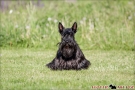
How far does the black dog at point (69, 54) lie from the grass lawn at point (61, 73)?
0.61 ft

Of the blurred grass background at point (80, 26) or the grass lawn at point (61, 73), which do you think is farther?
the blurred grass background at point (80, 26)

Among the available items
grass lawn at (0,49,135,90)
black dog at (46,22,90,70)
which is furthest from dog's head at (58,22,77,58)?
grass lawn at (0,49,135,90)

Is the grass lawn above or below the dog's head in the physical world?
below

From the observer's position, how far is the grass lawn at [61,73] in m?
8.30

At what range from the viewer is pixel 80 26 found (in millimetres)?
15828

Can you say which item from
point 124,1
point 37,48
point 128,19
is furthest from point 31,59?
point 124,1

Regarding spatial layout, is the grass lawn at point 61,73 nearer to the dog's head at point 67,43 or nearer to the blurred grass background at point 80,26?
the dog's head at point 67,43

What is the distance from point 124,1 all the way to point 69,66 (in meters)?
9.14

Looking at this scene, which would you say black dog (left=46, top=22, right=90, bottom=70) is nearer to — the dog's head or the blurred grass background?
the dog's head

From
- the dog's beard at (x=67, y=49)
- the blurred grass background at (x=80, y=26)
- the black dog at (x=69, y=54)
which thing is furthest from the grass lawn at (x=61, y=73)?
the blurred grass background at (x=80, y=26)

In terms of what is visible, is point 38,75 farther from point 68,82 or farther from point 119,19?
point 119,19

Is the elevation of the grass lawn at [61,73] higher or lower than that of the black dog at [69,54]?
lower

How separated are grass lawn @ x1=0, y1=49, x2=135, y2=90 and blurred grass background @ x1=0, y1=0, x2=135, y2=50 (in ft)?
5.08

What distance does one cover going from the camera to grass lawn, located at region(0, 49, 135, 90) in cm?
830
